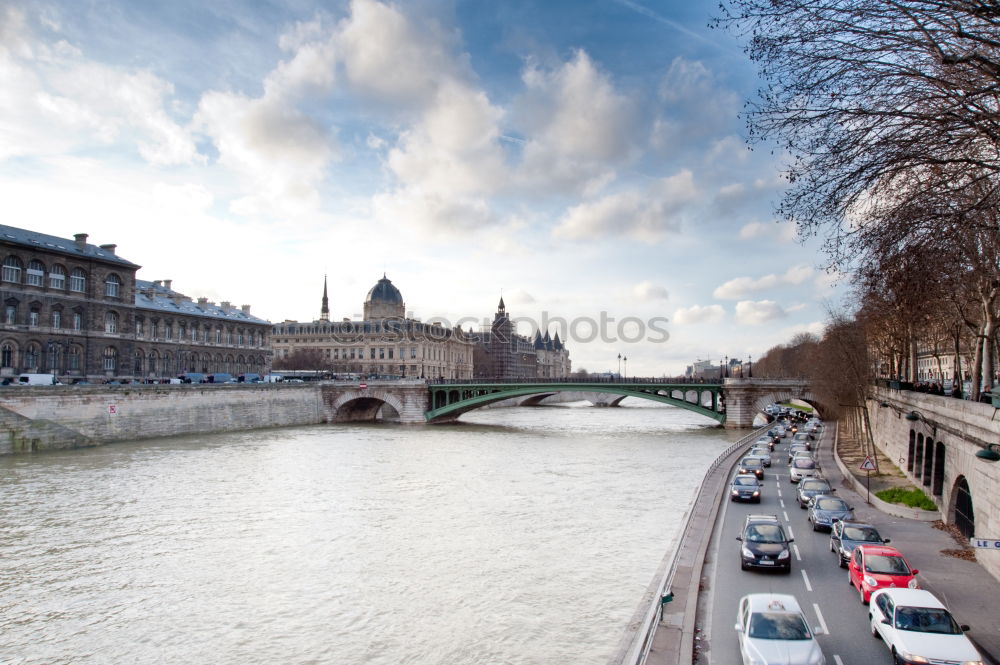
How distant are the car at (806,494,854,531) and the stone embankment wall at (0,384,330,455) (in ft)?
160

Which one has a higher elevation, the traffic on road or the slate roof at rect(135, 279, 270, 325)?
the slate roof at rect(135, 279, 270, 325)

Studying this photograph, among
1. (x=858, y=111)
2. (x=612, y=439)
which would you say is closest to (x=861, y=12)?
(x=858, y=111)

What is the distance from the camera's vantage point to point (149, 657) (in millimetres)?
15148

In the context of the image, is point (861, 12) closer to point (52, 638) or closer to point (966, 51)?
point (966, 51)

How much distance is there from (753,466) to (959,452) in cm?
1516

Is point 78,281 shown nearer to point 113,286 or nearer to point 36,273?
point 36,273

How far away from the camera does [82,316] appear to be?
65.7m

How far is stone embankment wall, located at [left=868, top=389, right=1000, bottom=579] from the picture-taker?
56.1 ft

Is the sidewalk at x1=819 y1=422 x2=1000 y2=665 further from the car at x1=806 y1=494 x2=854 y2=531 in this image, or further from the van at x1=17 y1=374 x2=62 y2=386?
the van at x1=17 y1=374 x2=62 y2=386

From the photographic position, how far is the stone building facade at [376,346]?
5576 inches

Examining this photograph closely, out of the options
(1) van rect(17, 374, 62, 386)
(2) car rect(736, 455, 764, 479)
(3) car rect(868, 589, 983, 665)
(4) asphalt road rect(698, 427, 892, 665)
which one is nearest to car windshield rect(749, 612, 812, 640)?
(4) asphalt road rect(698, 427, 892, 665)

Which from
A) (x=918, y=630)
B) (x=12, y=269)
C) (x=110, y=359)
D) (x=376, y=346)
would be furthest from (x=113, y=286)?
(x=376, y=346)

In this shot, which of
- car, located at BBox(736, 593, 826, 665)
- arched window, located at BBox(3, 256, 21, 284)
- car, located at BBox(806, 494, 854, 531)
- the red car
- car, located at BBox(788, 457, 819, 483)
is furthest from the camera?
arched window, located at BBox(3, 256, 21, 284)

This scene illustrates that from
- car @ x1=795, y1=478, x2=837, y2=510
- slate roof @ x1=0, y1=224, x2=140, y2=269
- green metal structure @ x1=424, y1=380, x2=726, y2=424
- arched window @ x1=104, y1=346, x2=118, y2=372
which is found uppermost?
slate roof @ x1=0, y1=224, x2=140, y2=269
